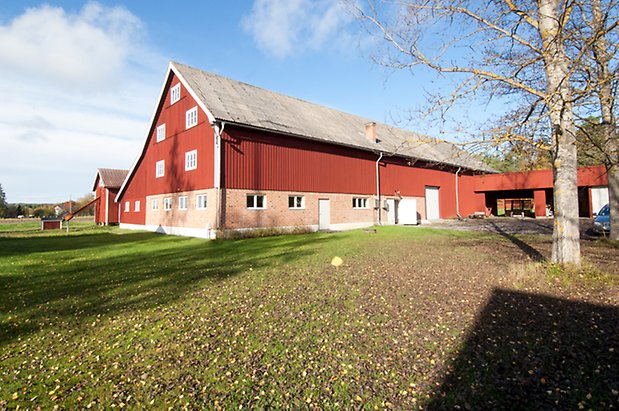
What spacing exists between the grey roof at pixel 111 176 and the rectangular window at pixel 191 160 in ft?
69.8

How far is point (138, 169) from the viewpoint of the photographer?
87.4 feet

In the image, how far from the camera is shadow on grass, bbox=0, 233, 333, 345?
5461mm

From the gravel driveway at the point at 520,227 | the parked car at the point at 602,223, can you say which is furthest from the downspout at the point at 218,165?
the parked car at the point at 602,223

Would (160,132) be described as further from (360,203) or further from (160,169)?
(360,203)

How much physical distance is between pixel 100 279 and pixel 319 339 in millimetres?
6504

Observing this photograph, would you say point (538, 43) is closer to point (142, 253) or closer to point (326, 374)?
point (326, 374)

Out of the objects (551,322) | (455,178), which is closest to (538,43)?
(551,322)

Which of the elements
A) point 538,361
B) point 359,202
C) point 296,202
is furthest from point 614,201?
point 359,202

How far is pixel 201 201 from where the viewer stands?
722 inches

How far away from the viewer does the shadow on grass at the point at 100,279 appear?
5.46 meters

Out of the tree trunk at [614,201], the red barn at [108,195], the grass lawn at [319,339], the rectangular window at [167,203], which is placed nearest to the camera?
the grass lawn at [319,339]

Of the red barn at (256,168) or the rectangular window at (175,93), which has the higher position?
the rectangular window at (175,93)

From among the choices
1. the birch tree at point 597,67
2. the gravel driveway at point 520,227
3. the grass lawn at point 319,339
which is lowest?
the grass lawn at point 319,339

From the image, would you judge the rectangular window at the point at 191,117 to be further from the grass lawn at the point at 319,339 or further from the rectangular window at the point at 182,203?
the grass lawn at the point at 319,339
